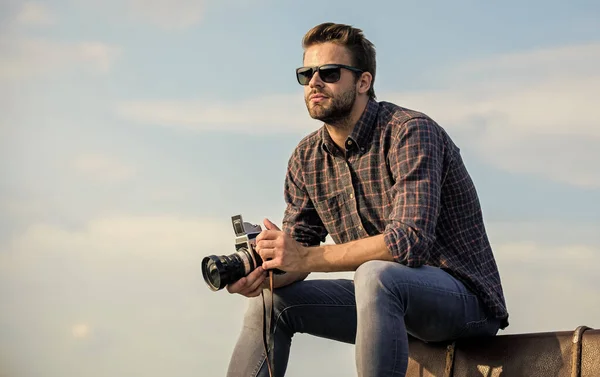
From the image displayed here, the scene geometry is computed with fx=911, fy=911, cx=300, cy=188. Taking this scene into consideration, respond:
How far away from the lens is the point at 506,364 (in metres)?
4.91

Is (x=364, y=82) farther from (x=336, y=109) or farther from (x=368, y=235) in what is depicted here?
(x=368, y=235)

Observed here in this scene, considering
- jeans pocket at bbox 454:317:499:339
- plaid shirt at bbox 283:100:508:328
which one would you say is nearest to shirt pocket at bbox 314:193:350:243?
plaid shirt at bbox 283:100:508:328

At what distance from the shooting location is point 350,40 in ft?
17.8

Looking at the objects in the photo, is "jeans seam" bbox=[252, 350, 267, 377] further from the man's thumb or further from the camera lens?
the man's thumb

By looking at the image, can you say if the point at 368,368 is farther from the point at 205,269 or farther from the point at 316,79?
the point at 316,79

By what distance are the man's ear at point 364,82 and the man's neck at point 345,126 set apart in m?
0.06

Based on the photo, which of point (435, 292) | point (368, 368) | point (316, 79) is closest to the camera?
point (368, 368)

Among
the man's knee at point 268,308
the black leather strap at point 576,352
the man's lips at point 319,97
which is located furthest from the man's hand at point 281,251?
the black leather strap at point 576,352

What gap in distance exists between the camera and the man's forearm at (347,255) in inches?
179

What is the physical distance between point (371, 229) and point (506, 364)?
1.05 m

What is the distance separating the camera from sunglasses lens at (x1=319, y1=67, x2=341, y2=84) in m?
5.30

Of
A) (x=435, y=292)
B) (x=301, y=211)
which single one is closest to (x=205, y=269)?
(x=301, y=211)

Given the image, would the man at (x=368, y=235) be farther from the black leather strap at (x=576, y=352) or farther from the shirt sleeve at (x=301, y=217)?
the black leather strap at (x=576, y=352)

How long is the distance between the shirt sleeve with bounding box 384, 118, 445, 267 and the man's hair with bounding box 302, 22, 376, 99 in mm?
627
